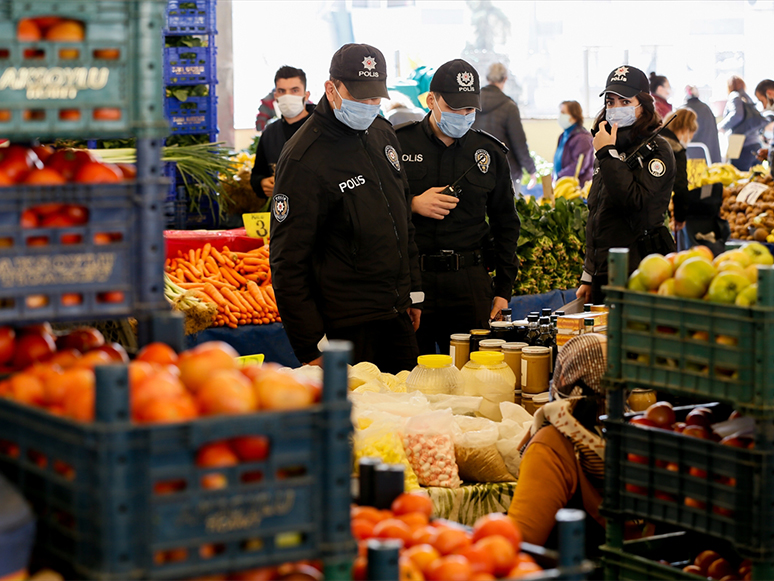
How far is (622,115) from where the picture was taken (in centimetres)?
482

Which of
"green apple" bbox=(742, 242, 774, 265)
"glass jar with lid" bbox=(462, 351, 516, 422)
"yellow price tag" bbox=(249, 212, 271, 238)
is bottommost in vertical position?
"glass jar with lid" bbox=(462, 351, 516, 422)

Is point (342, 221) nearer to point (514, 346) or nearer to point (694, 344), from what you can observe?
point (514, 346)

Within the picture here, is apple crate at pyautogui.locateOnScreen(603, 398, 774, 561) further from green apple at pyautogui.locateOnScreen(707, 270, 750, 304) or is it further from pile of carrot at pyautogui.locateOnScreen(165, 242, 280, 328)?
pile of carrot at pyautogui.locateOnScreen(165, 242, 280, 328)

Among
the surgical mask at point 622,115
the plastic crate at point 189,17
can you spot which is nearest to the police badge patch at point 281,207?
the surgical mask at point 622,115

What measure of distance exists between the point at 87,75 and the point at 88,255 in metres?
0.32

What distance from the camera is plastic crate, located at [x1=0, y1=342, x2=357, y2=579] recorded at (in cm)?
137

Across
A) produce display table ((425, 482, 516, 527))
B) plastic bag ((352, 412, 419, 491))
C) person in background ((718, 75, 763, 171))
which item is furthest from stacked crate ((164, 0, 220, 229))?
person in background ((718, 75, 763, 171))

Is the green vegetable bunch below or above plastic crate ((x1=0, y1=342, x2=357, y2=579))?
above

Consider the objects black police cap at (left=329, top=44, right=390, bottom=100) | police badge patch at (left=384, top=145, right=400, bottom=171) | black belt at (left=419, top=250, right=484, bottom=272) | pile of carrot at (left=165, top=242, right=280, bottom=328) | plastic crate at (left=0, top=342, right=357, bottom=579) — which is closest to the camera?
plastic crate at (left=0, top=342, right=357, bottom=579)

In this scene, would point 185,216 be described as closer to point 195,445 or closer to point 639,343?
point 639,343

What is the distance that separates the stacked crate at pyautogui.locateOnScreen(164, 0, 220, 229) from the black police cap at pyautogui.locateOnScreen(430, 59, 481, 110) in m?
2.40

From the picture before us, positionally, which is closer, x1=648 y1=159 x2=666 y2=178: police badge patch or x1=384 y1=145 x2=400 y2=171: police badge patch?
x1=384 y1=145 x2=400 y2=171: police badge patch

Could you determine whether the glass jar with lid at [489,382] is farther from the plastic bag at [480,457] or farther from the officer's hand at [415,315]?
the officer's hand at [415,315]

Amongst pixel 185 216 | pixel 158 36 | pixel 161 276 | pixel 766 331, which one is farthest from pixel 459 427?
pixel 185 216
